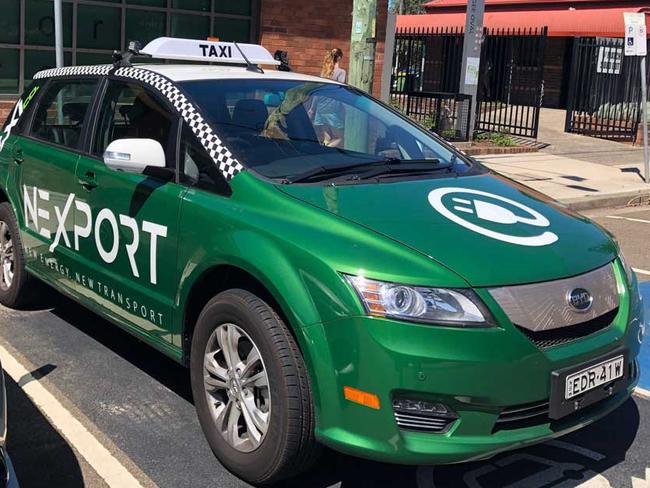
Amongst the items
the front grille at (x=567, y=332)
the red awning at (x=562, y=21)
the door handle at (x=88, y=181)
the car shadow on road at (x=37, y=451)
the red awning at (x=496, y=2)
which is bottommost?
the car shadow on road at (x=37, y=451)

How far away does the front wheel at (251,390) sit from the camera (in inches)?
118

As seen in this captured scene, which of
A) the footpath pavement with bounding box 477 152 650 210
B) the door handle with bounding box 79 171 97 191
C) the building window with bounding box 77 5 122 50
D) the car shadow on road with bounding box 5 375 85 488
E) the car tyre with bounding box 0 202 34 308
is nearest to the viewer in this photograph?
the car shadow on road with bounding box 5 375 85 488

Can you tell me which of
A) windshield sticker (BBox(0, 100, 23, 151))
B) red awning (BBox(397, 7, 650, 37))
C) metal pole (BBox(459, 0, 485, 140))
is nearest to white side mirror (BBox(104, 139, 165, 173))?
windshield sticker (BBox(0, 100, 23, 151))

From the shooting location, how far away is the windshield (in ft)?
12.3

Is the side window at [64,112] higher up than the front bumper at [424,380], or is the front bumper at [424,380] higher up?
the side window at [64,112]

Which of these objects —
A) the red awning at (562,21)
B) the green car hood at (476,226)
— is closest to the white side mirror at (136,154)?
the green car hood at (476,226)

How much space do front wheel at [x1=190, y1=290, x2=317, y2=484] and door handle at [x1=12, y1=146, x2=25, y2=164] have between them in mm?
2307

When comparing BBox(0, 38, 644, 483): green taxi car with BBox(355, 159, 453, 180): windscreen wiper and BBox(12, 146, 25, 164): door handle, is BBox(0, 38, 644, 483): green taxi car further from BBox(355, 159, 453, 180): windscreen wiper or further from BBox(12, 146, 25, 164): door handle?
BBox(12, 146, 25, 164): door handle

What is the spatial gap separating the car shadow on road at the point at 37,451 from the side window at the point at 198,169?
1.32 m

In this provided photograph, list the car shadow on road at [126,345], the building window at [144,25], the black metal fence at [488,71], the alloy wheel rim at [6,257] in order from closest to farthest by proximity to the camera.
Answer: the car shadow on road at [126,345], the alloy wheel rim at [6,257], the building window at [144,25], the black metal fence at [488,71]

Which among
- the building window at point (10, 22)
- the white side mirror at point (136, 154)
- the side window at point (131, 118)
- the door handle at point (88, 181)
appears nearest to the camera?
the white side mirror at point (136, 154)

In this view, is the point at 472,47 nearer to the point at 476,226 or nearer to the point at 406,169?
the point at 406,169

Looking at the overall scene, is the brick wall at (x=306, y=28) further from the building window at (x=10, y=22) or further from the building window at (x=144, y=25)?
the building window at (x=10, y=22)

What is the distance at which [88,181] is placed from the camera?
434 cm
